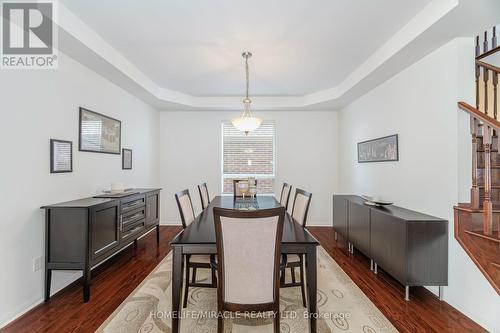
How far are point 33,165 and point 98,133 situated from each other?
107 cm

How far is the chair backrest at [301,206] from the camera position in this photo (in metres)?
2.51

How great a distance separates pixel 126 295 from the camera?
2.52 m

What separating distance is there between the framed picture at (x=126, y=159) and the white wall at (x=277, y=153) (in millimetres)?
1233

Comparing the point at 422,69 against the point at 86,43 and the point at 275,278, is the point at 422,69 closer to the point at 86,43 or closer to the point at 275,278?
the point at 275,278

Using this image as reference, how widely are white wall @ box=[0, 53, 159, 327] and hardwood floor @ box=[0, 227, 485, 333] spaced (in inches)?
9.0

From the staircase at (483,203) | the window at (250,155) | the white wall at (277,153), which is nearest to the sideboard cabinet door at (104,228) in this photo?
the white wall at (277,153)

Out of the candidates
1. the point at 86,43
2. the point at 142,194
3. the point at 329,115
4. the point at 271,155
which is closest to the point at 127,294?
the point at 142,194

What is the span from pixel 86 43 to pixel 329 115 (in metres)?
4.51

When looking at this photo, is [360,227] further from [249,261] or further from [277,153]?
[277,153]

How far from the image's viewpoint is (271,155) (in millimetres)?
5508

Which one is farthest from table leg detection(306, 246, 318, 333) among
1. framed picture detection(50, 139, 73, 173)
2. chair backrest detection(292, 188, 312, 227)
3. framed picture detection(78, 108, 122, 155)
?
framed picture detection(78, 108, 122, 155)

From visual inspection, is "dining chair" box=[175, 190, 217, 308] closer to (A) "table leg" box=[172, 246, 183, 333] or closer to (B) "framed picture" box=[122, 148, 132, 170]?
(A) "table leg" box=[172, 246, 183, 333]

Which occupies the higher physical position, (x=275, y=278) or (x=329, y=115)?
(x=329, y=115)

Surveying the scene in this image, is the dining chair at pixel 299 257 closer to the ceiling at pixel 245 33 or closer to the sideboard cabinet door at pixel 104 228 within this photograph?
the ceiling at pixel 245 33
